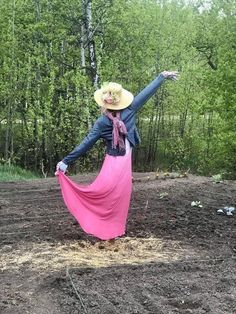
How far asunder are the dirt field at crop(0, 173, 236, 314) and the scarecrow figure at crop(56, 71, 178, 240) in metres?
0.30

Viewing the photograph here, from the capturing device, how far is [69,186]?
599 cm

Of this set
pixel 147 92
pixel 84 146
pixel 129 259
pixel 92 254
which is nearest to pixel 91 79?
pixel 147 92

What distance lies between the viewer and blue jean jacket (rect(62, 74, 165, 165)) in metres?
5.93

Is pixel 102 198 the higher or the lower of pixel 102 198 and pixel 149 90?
the lower

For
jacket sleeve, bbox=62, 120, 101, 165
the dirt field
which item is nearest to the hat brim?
jacket sleeve, bbox=62, 120, 101, 165

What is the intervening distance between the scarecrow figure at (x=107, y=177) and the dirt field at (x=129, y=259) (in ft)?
0.99

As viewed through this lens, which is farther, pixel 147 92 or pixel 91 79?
pixel 91 79

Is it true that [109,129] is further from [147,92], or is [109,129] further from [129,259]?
[129,259]

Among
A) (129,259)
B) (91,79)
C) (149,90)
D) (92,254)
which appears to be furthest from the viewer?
(91,79)

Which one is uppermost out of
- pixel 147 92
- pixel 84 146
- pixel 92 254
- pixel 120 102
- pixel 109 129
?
pixel 147 92

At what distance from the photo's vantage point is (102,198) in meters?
5.99

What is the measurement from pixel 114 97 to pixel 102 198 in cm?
116

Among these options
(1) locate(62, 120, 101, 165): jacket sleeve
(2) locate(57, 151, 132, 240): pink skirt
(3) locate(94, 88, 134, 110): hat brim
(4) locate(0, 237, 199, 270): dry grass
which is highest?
(3) locate(94, 88, 134, 110): hat brim

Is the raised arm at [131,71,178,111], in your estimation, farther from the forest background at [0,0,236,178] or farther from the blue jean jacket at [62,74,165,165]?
the forest background at [0,0,236,178]
